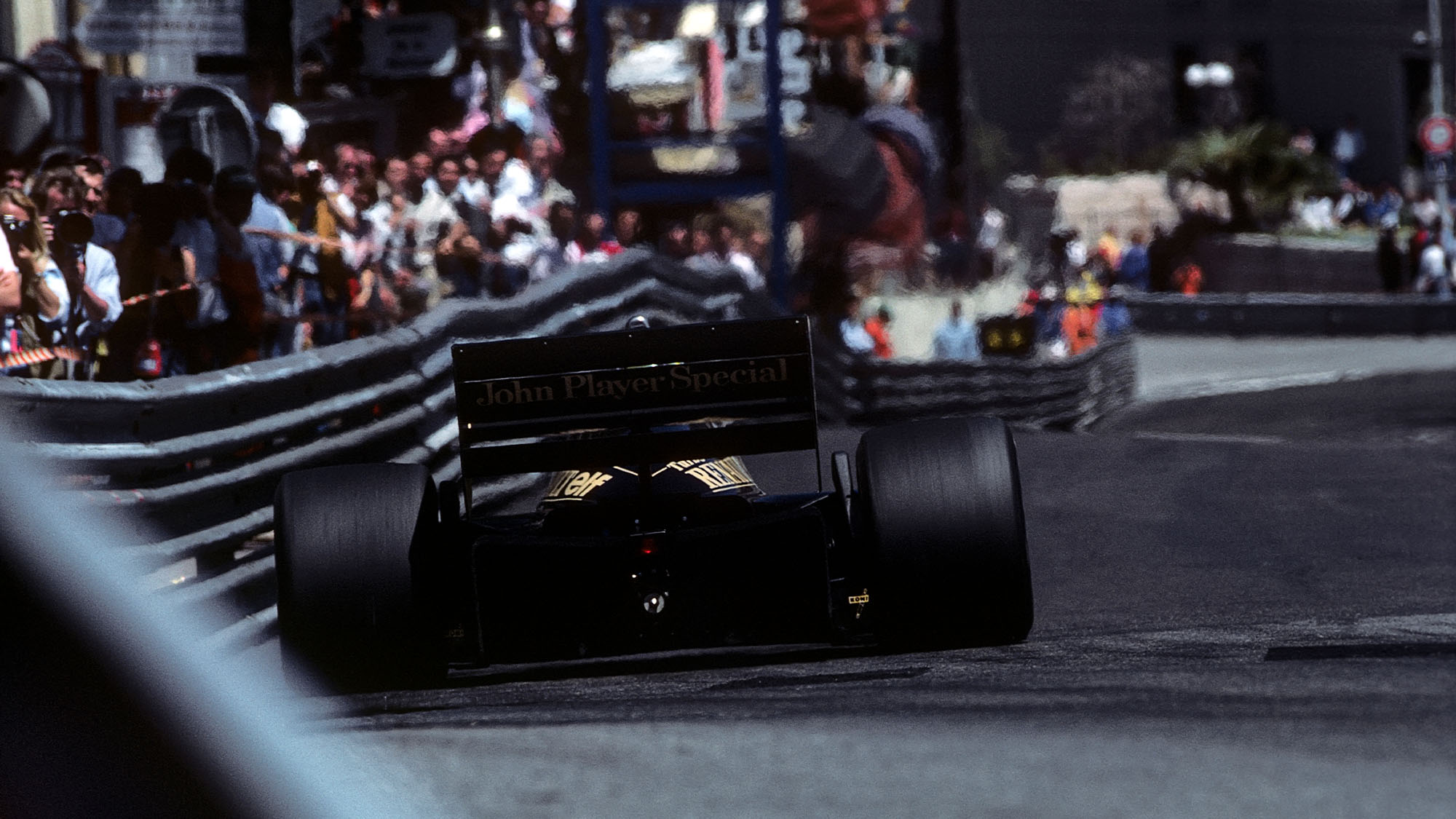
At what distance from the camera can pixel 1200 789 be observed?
13.6 ft

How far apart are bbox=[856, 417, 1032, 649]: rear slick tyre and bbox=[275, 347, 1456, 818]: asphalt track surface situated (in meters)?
0.14

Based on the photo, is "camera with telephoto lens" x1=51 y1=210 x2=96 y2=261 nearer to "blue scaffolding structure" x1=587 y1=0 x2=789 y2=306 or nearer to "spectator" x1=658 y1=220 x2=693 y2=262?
"spectator" x1=658 y1=220 x2=693 y2=262

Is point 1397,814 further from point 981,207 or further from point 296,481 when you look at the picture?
point 981,207

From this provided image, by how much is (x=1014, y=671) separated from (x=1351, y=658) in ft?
2.98

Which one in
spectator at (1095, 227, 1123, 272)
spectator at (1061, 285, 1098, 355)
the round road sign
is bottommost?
spectator at (1061, 285, 1098, 355)

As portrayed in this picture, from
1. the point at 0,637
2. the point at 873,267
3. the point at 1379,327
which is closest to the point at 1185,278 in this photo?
the point at 1379,327

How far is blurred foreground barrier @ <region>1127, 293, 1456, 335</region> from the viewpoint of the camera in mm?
38531

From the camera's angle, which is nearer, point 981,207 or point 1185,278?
point 1185,278

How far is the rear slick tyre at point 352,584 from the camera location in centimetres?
631

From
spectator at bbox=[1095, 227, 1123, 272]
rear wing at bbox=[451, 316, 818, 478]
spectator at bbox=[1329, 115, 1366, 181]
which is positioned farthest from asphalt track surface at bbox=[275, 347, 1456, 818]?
spectator at bbox=[1329, 115, 1366, 181]

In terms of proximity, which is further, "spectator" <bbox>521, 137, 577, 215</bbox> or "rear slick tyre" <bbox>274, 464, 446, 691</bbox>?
"spectator" <bbox>521, 137, 577, 215</bbox>

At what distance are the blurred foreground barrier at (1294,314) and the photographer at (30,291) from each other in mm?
32871

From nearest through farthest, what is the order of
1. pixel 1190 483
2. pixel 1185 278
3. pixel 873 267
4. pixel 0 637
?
pixel 0 637 → pixel 1190 483 → pixel 873 267 → pixel 1185 278

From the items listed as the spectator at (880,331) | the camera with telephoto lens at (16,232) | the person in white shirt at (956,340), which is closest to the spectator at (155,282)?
the camera with telephoto lens at (16,232)
